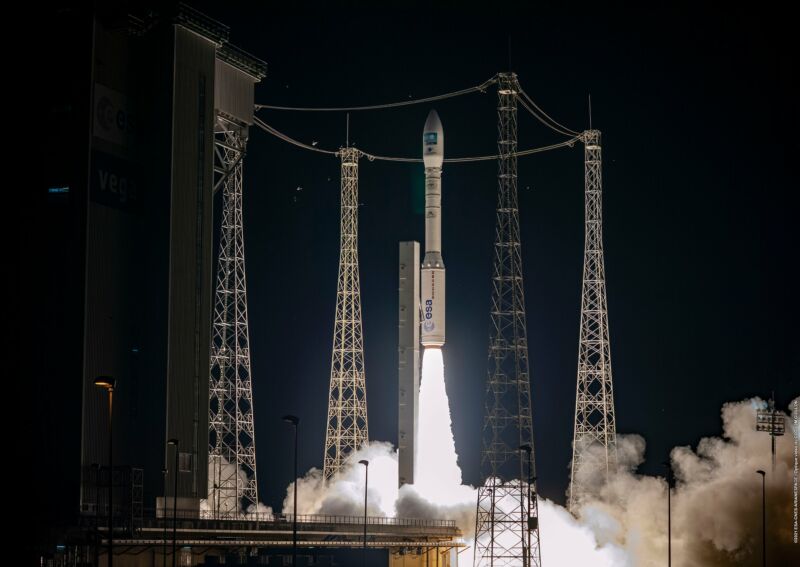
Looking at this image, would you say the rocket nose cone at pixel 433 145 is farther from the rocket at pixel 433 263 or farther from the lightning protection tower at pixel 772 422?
the lightning protection tower at pixel 772 422

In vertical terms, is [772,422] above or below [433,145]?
below

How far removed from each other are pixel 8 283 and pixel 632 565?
35748mm

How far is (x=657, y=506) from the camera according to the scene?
8875 cm

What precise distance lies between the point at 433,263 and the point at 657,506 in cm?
1852

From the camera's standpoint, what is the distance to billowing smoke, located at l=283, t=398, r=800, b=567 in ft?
263

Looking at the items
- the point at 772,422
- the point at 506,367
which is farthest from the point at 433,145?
the point at 772,422

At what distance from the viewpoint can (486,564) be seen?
7950cm

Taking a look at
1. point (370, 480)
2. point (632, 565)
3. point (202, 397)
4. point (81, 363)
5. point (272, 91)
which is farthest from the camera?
point (272, 91)

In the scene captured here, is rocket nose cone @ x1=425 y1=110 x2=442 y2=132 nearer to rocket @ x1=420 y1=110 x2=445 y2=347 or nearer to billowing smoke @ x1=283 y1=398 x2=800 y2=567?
rocket @ x1=420 y1=110 x2=445 y2=347

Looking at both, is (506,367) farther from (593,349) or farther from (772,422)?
(772,422)

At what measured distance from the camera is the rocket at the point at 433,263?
87875 millimetres

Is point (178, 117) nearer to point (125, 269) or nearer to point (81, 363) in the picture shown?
point (125, 269)

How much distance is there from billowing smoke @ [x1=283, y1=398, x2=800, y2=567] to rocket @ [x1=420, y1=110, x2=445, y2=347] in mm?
6099

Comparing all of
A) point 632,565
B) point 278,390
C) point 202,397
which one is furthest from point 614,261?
point 202,397
